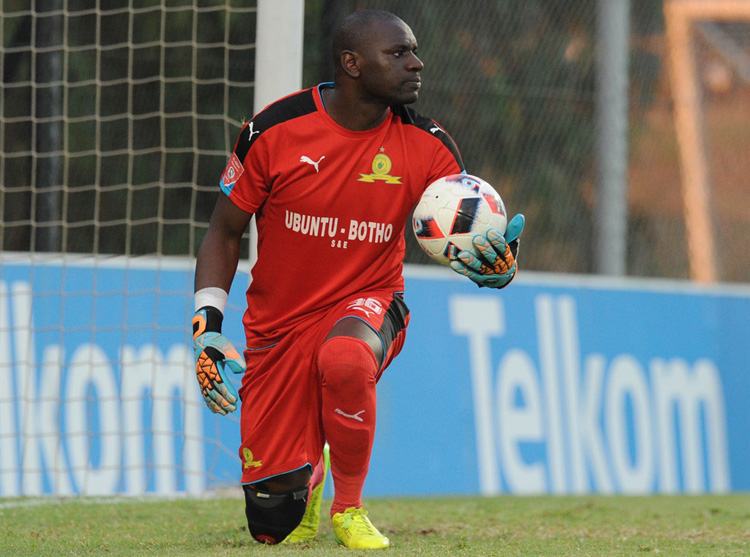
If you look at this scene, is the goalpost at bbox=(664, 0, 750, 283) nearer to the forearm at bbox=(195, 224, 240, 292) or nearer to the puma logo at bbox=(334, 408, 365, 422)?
the forearm at bbox=(195, 224, 240, 292)

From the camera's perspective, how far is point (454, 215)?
4.52 m

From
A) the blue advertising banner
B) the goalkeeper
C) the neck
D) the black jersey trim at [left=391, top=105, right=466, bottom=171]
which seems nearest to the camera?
the goalkeeper

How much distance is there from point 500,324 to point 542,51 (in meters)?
3.04

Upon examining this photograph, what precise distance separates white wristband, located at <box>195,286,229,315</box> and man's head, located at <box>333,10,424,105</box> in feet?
2.99

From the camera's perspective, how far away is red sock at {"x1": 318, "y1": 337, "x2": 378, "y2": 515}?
4.43 metres

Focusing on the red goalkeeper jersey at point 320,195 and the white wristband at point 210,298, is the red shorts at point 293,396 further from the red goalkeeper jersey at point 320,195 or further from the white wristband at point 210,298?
the white wristband at point 210,298

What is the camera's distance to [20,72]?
8.28 meters

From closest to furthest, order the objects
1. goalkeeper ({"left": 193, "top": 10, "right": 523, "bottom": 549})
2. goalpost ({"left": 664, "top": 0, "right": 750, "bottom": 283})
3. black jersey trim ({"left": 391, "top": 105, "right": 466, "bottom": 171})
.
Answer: goalkeeper ({"left": 193, "top": 10, "right": 523, "bottom": 549}), black jersey trim ({"left": 391, "top": 105, "right": 466, "bottom": 171}), goalpost ({"left": 664, "top": 0, "right": 750, "bottom": 283})

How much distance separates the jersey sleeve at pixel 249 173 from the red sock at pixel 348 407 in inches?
25.6

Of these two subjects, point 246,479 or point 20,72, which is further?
point 20,72

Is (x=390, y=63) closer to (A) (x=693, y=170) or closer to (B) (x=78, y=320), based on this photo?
(B) (x=78, y=320)

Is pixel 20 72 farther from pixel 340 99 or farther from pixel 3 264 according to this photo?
pixel 340 99

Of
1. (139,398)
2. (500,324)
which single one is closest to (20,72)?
(139,398)

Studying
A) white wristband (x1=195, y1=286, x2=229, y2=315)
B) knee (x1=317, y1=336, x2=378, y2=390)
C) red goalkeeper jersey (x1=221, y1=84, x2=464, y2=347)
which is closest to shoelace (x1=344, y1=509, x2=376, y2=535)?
knee (x1=317, y1=336, x2=378, y2=390)
